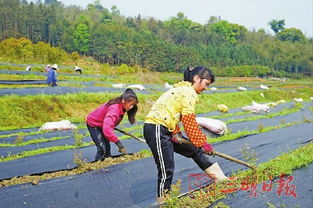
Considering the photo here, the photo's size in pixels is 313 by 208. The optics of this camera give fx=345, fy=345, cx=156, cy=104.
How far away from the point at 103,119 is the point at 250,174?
212 centimetres

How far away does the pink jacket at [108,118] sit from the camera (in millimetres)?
4211

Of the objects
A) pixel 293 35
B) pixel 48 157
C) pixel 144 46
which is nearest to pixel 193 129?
pixel 48 157

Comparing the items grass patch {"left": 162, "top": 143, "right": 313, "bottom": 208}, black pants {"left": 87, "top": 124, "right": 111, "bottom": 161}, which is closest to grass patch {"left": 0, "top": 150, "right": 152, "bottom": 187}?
black pants {"left": 87, "top": 124, "right": 111, "bottom": 161}

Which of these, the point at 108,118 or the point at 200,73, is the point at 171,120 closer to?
the point at 200,73

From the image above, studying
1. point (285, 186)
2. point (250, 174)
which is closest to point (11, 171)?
point (250, 174)

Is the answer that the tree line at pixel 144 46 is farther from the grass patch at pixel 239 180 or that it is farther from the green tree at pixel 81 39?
the grass patch at pixel 239 180

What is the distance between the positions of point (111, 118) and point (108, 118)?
0.04 meters

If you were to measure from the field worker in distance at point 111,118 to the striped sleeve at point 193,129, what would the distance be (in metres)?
1.29

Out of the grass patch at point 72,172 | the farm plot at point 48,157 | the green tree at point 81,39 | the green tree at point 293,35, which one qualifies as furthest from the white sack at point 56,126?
the green tree at point 293,35

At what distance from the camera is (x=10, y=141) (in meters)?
7.73

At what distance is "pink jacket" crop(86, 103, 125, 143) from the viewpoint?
166 inches

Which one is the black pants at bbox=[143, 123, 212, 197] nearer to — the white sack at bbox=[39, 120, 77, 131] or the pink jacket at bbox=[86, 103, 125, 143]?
the pink jacket at bbox=[86, 103, 125, 143]

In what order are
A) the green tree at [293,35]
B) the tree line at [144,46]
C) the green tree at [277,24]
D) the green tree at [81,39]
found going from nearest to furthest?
the tree line at [144,46] < the green tree at [81,39] < the green tree at [293,35] < the green tree at [277,24]

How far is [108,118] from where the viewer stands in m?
4.29
